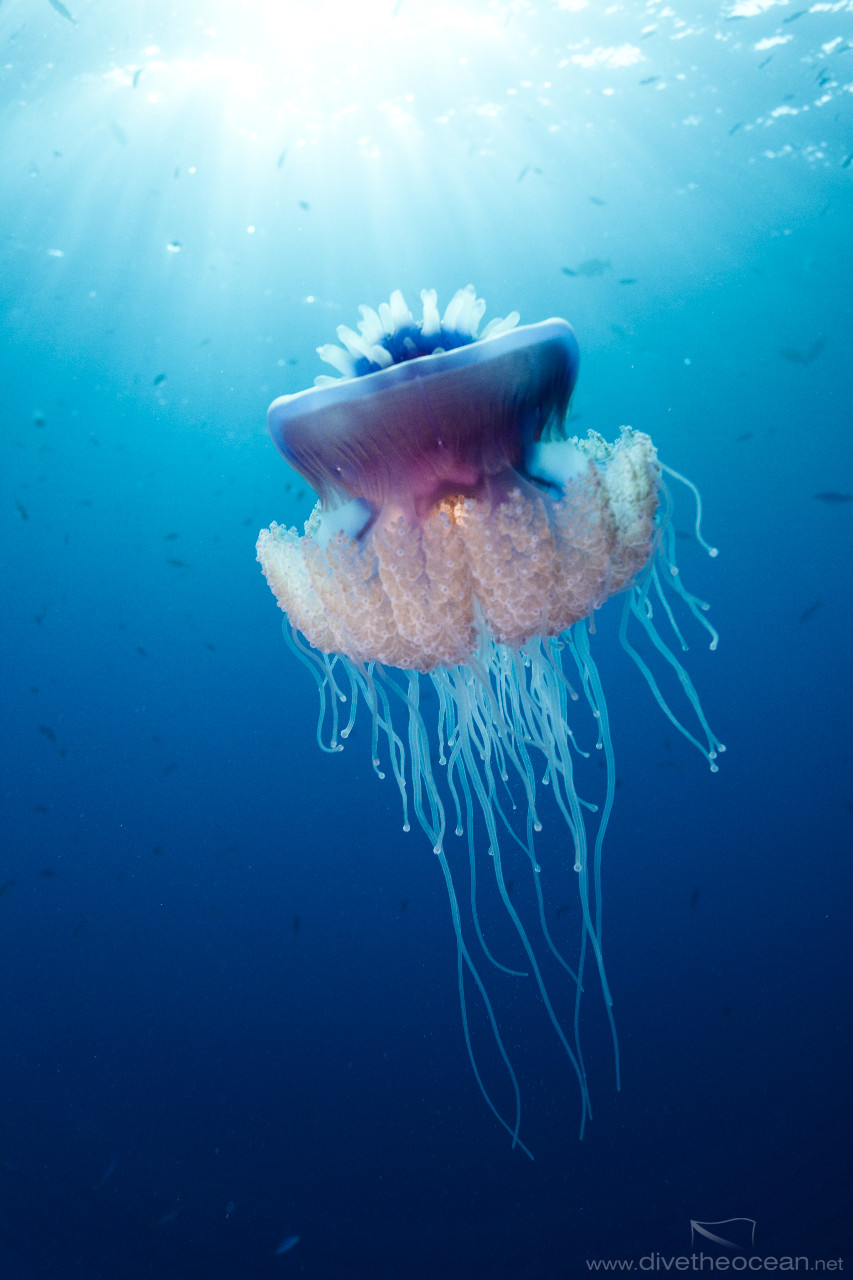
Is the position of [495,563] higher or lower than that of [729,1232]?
higher

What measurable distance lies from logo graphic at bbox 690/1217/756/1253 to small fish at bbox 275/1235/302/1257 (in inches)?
202

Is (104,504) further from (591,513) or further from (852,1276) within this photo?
(852,1276)

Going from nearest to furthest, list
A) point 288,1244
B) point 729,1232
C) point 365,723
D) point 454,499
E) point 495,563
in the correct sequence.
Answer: point 495,563, point 454,499, point 288,1244, point 729,1232, point 365,723

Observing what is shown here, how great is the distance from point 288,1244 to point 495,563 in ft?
34.2

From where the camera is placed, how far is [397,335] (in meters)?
2.83

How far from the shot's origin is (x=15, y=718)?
35.9ft

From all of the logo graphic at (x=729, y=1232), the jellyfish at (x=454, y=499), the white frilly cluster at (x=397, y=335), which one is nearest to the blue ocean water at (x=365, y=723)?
the logo graphic at (x=729, y=1232)

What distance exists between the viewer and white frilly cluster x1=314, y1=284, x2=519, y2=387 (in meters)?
2.79

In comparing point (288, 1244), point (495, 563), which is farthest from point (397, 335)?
point (288, 1244)

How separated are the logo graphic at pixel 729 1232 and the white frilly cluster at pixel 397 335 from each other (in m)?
11.5

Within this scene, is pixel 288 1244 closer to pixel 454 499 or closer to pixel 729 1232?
pixel 729 1232

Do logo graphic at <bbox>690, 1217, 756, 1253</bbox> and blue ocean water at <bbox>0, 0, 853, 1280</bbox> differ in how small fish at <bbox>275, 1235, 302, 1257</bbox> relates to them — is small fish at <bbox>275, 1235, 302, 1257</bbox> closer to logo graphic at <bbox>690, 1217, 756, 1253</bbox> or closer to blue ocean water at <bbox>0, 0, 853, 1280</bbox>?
blue ocean water at <bbox>0, 0, 853, 1280</bbox>

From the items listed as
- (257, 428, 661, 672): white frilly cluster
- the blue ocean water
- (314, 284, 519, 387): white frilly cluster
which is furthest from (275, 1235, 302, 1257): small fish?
(314, 284, 519, 387): white frilly cluster

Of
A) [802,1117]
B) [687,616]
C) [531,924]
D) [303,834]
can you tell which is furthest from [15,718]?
[802,1117]
